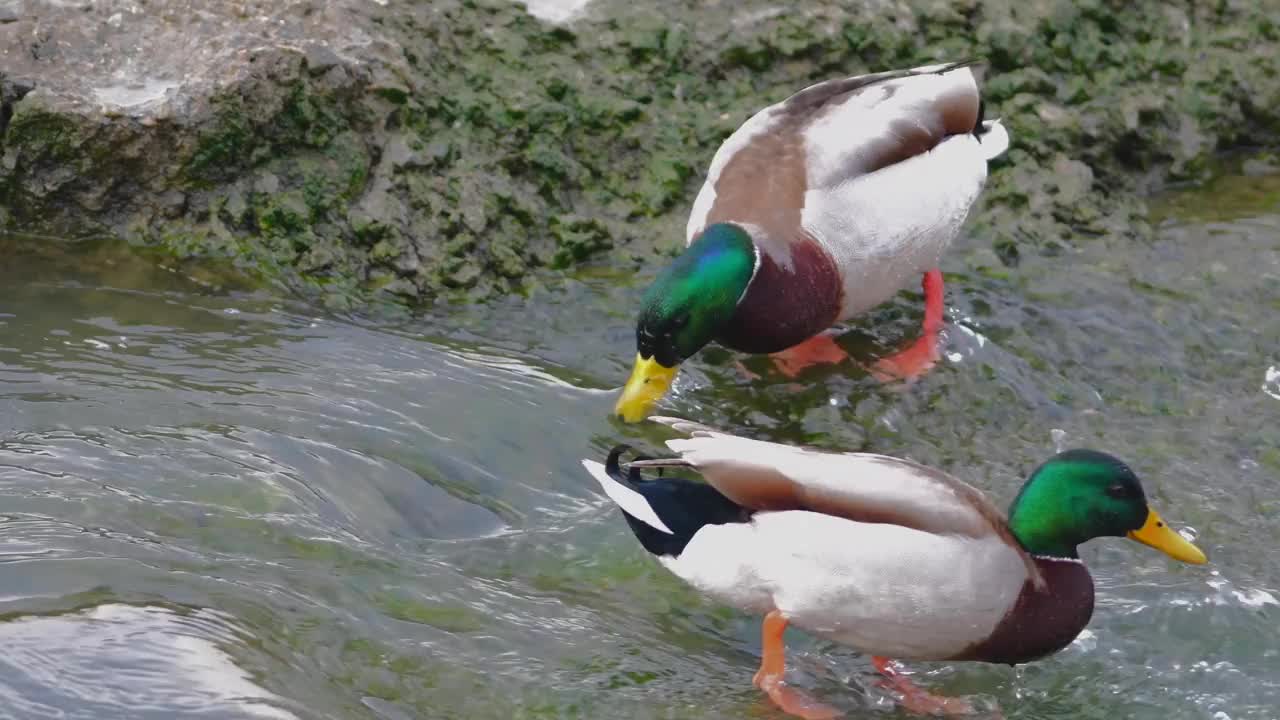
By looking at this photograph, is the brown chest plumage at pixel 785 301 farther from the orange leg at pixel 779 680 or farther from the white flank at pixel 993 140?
the orange leg at pixel 779 680

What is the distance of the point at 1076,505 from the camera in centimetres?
406

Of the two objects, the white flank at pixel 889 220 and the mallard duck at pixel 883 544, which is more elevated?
the white flank at pixel 889 220

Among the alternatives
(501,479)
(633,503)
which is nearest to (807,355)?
(501,479)

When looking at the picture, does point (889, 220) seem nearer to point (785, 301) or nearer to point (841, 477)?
point (785, 301)

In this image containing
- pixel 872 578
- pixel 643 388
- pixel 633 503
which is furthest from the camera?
pixel 643 388

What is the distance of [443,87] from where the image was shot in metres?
5.96

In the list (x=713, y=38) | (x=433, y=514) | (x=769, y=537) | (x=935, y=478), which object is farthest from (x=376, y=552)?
(x=713, y=38)

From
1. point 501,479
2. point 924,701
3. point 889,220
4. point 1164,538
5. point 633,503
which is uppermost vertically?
point 889,220

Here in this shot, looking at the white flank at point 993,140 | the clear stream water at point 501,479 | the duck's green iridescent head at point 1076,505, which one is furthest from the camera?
the white flank at point 993,140

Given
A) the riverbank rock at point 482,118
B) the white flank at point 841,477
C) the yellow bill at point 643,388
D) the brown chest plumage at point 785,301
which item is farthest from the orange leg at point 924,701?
the riverbank rock at point 482,118

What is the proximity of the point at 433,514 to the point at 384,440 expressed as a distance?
0.34 metres

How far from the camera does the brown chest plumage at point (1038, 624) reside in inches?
154

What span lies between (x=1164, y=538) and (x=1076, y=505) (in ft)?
0.88

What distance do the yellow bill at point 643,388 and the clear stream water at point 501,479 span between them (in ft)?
0.47
